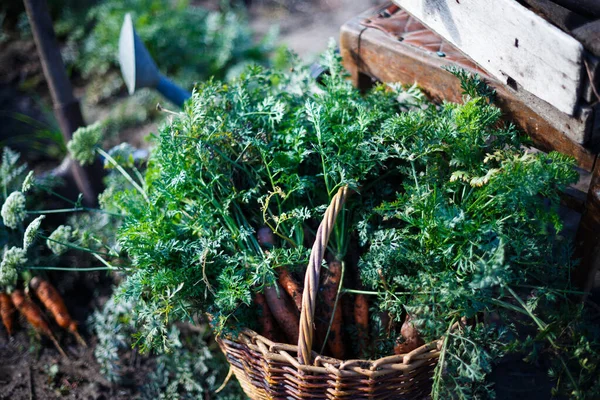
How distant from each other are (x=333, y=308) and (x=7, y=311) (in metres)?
1.76

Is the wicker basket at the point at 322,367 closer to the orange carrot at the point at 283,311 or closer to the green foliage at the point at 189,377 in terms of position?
the orange carrot at the point at 283,311

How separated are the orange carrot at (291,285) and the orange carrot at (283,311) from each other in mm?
35

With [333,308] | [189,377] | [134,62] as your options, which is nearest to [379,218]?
[333,308]

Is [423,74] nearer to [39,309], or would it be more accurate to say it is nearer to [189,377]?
[189,377]

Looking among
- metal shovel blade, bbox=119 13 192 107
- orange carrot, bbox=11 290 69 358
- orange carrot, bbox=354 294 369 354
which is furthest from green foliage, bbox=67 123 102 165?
orange carrot, bbox=354 294 369 354

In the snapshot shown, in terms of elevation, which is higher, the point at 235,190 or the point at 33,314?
the point at 235,190

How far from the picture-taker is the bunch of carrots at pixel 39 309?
103 inches

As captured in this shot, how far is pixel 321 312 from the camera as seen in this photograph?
195 cm

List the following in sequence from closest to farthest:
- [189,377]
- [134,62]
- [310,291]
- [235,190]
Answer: [310,291]
[235,190]
[189,377]
[134,62]

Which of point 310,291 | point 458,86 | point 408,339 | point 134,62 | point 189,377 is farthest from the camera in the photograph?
point 134,62

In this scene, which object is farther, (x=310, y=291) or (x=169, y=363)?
(x=169, y=363)

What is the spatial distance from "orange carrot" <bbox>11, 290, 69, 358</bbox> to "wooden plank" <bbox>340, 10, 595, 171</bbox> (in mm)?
1923

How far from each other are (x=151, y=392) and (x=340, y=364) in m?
1.08

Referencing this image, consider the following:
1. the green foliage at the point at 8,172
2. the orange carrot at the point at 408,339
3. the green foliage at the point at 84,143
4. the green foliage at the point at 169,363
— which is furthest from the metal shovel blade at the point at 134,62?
the orange carrot at the point at 408,339
